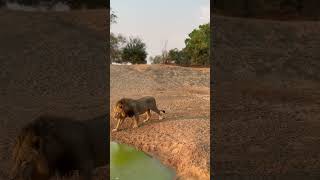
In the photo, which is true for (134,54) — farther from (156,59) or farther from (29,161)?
(29,161)

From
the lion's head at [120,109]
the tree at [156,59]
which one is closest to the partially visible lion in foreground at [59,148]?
the lion's head at [120,109]

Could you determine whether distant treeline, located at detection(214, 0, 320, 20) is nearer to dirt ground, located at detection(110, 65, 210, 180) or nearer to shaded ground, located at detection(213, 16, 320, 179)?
shaded ground, located at detection(213, 16, 320, 179)

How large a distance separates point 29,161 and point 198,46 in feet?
75.8

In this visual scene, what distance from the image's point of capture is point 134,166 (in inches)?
327

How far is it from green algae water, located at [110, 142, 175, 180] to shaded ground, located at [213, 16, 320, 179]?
2637 millimetres

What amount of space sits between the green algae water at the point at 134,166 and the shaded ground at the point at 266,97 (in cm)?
264

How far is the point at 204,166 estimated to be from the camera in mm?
7078

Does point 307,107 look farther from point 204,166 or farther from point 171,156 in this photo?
point 171,156

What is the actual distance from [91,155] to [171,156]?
12.3ft

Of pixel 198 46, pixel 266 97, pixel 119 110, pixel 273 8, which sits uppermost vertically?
pixel 198 46

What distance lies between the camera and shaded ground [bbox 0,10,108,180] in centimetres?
440

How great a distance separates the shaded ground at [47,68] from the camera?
173 inches

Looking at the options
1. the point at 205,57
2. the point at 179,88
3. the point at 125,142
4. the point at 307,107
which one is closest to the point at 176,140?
the point at 125,142

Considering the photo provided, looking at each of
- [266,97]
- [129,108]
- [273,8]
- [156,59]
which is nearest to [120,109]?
[129,108]
